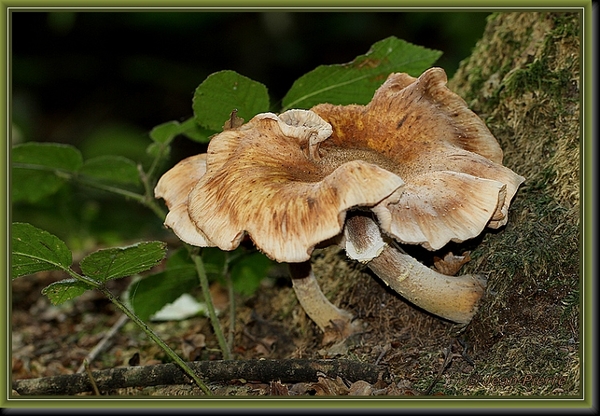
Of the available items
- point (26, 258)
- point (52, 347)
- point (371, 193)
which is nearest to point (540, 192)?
point (371, 193)

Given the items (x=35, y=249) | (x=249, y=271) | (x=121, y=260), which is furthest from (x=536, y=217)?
(x=35, y=249)

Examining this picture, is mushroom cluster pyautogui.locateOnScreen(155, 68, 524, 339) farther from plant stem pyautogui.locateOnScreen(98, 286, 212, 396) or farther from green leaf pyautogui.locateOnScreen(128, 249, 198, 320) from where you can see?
green leaf pyautogui.locateOnScreen(128, 249, 198, 320)

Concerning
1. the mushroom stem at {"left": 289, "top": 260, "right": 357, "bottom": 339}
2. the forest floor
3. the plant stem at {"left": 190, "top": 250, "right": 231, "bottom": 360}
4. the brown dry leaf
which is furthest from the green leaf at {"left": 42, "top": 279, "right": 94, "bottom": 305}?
the brown dry leaf

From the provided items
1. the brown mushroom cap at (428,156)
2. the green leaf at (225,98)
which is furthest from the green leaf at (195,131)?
the brown mushroom cap at (428,156)

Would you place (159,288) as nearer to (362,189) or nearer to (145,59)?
(362,189)

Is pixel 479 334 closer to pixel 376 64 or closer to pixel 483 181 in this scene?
pixel 483 181

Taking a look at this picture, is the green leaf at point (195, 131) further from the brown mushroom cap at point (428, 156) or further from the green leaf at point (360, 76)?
the brown mushroom cap at point (428, 156)
